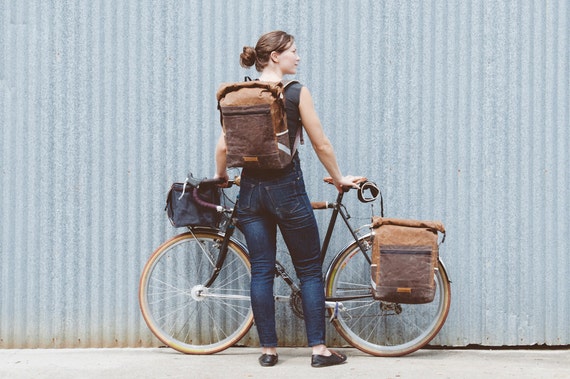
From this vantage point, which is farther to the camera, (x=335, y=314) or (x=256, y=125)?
(x=335, y=314)

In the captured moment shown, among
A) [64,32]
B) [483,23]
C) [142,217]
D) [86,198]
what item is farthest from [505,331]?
[64,32]

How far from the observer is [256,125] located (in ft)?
15.8

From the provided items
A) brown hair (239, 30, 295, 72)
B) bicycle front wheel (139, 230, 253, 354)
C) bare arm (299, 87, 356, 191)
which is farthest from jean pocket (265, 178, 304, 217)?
bicycle front wheel (139, 230, 253, 354)

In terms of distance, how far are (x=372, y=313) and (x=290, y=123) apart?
1629 millimetres

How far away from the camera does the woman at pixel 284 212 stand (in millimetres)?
4992

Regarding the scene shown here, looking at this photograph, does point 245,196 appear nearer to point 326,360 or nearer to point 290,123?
point 290,123

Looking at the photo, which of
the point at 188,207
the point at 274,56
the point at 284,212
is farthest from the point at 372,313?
the point at 274,56

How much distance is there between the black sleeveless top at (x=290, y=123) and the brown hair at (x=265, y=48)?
238mm

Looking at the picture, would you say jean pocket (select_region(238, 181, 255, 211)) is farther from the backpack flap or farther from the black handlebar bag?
the black handlebar bag

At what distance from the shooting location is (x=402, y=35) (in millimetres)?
5848

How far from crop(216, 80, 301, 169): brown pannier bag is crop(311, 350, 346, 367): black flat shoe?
1.28m

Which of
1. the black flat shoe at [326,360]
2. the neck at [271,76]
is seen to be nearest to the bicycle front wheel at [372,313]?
the black flat shoe at [326,360]

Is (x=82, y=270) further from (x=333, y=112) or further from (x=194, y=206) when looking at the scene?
(x=333, y=112)

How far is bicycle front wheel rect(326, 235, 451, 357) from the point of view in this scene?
18.2 feet
